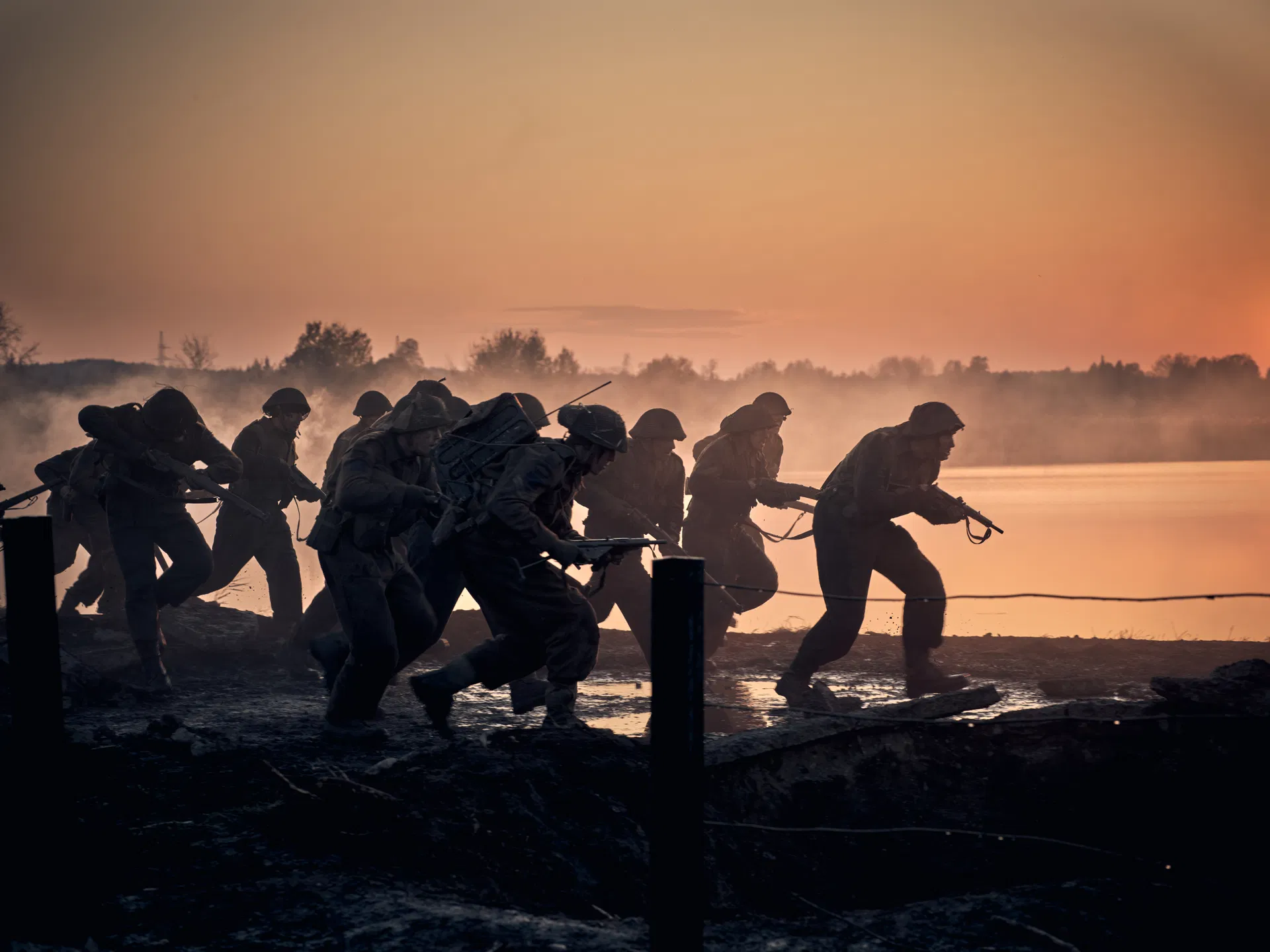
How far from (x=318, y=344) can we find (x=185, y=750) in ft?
193

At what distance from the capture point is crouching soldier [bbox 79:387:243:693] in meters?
9.36

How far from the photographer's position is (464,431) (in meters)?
7.24

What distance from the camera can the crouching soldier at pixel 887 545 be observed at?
8766 mm

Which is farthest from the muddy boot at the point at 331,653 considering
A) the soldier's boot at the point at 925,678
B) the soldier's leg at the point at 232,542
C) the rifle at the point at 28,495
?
the rifle at the point at 28,495

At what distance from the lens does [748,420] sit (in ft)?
Result: 32.8

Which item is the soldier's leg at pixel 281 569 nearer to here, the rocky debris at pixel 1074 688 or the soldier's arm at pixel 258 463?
the soldier's arm at pixel 258 463

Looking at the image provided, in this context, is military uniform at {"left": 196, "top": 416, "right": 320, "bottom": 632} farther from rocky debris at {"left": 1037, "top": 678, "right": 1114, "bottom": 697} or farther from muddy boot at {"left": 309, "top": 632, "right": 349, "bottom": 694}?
rocky debris at {"left": 1037, "top": 678, "right": 1114, "bottom": 697}

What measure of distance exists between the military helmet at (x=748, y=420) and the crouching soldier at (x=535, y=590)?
2.89 meters

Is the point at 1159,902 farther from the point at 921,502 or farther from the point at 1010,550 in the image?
the point at 1010,550

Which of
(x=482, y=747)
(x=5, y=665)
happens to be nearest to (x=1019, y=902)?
(x=482, y=747)

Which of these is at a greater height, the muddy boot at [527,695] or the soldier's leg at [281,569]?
the soldier's leg at [281,569]

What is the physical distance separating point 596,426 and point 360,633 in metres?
1.82

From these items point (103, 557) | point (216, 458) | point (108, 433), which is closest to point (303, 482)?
point (216, 458)

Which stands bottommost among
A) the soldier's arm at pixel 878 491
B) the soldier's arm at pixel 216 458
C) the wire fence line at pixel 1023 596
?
the wire fence line at pixel 1023 596
